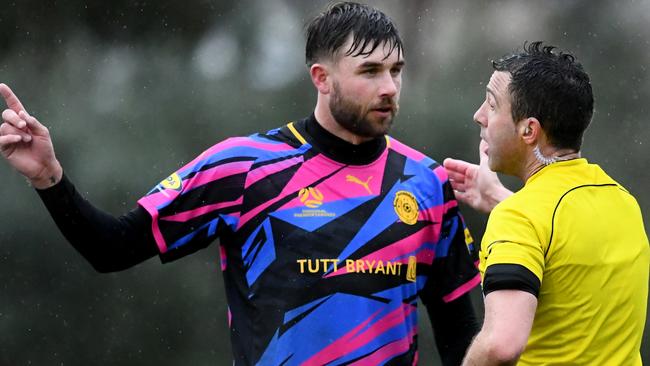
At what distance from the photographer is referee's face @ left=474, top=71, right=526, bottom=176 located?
325cm

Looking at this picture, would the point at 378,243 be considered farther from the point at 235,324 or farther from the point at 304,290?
the point at 235,324

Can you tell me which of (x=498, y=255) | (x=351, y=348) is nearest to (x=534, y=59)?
(x=498, y=255)

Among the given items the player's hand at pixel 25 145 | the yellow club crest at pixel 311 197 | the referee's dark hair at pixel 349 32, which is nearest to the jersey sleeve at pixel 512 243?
the yellow club crest at pixel 311 197

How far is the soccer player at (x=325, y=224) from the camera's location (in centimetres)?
372

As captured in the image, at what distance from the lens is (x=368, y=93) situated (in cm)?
391

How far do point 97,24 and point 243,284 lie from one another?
546cm

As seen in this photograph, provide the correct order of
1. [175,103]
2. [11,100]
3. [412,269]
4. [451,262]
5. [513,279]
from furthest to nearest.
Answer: [175,103] → [451,262] → [412,269] → [11,100] → [513,279]

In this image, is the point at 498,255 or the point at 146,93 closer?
the point at 498,255

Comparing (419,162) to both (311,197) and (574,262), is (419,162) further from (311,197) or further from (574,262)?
(574,262)

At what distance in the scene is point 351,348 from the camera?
373 centimetres

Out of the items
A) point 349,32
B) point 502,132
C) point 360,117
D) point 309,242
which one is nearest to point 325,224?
point 309,242

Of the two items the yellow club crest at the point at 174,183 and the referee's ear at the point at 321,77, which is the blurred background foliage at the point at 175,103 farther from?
the yellow club crest at the point at 174,183

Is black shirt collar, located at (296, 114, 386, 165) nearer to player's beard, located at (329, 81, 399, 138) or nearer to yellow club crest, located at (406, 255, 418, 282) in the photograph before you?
player's beard, located at (329, 81, 399, 138)

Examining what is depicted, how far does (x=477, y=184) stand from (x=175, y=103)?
205 inches
